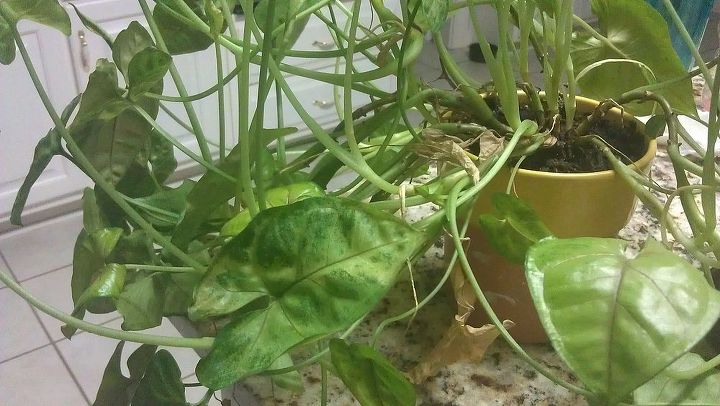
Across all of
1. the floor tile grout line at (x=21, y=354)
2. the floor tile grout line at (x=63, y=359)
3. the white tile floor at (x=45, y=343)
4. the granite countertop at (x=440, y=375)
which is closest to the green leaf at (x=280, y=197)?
the granite countertop at (x=440, y=375)

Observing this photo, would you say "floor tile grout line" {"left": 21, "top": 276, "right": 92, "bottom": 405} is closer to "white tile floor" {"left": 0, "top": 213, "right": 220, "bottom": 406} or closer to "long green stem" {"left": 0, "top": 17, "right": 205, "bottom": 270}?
"white tile floor" {"left": 0, "top": 213, "right": 220, "bottom": 406}

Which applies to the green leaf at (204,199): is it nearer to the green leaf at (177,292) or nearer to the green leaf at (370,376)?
the green leaf at (177,292)

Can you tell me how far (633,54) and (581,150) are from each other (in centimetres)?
11

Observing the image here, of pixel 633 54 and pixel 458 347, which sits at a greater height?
pixel 633 54

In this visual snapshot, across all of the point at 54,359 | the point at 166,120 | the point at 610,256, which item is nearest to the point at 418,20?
the point at 610,256

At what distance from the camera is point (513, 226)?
1.14 feet

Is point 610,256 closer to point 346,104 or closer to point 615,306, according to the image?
point 615,306

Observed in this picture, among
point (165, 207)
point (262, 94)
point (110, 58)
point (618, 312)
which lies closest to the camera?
point (618, 312)

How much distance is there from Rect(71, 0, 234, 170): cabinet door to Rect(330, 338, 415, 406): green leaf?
1173 mm

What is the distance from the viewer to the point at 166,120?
1.66 m

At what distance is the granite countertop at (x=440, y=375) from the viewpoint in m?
0.41

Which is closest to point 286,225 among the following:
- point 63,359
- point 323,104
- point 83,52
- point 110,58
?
point 63,359

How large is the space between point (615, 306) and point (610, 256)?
31mm

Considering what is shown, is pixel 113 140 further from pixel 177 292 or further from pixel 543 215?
pixel 543 215
